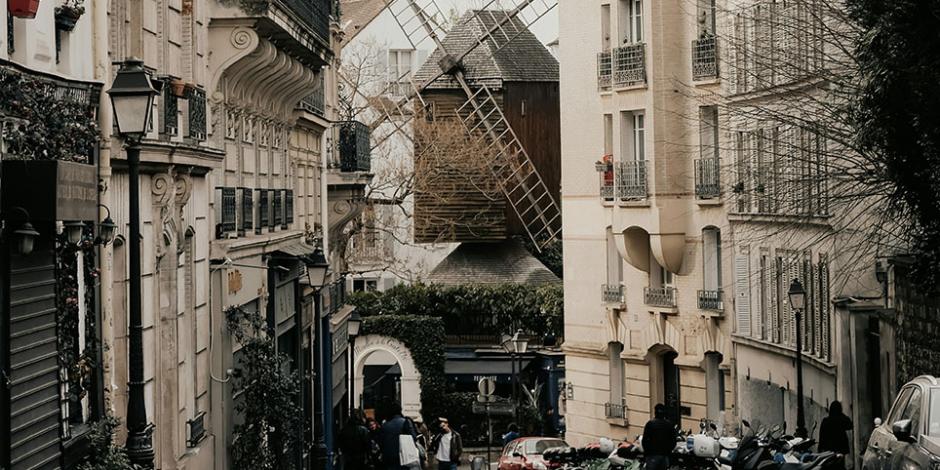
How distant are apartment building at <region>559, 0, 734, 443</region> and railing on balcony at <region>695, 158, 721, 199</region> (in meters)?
0.04

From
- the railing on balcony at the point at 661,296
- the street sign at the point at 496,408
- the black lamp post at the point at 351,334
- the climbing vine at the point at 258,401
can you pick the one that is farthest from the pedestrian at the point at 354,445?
the railing on balcony at the point at 661,296

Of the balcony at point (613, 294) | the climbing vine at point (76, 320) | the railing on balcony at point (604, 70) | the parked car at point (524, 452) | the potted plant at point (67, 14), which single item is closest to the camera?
the climbing vine at point (76, 320)

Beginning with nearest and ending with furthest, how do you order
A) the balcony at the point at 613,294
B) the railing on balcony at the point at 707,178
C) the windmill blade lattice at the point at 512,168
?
the railing on balcony at the point at 707,178
the balcony at the point at 613,294
the windmill blade lattice at the point at 512,168

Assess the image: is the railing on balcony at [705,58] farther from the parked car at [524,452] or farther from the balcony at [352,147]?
the parked car at [524,452]

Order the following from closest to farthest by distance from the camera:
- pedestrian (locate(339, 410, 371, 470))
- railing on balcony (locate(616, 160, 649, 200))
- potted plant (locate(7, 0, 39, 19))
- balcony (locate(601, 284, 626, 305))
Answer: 1. potted plant (locate(7, 0, 39, 19))
2. pedestrian (locate(339, 410, 371, 470))
3. railing on balcony (locate(616, 160, 649, 200))
4. balcony (locate(601, 284, 626, 305))

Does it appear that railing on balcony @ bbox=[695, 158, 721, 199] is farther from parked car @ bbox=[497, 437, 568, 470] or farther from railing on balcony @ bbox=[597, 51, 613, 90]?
parked car @ bbox=[497, 437, 568, 470]

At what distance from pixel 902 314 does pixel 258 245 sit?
9951 millimetres

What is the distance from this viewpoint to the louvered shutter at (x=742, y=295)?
3816 cm

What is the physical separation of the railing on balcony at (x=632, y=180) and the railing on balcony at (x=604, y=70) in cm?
198

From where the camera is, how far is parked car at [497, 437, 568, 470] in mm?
33438

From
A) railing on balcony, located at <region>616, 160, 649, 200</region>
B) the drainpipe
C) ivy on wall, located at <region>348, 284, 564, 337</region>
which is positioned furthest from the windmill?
the drainpipe

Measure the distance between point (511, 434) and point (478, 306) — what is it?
14.4 metres

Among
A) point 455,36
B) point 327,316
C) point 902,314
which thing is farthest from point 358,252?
point 902,314

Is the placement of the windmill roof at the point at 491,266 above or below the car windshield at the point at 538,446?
above
